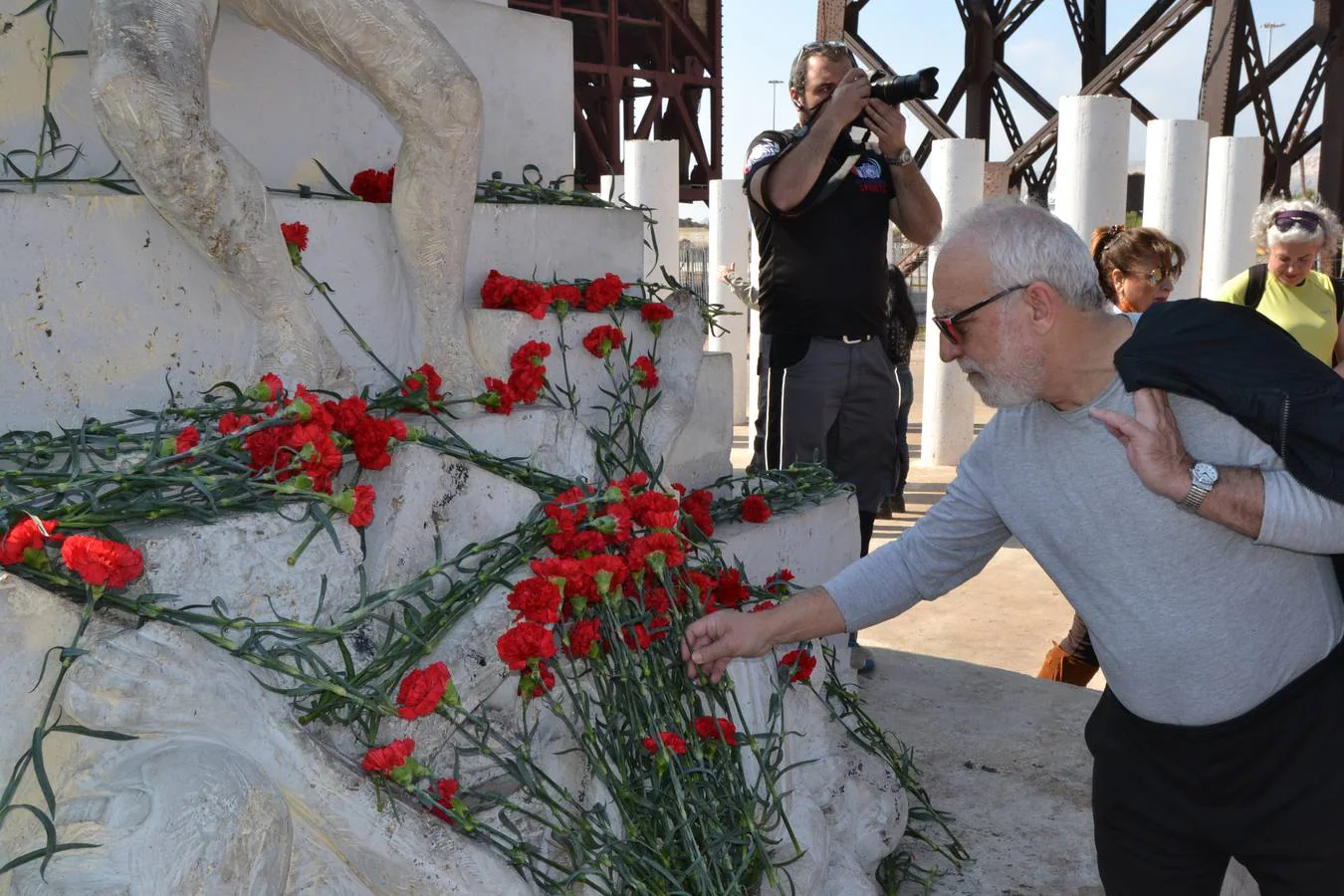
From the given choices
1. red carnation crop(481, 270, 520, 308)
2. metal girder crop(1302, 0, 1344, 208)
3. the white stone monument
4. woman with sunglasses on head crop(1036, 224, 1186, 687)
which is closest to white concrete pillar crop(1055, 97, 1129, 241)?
metal girder crop(1302, 0, 1344, 208)

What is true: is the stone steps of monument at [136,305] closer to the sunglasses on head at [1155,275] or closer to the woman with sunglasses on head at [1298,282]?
the sunglasses on head at [1155,275]

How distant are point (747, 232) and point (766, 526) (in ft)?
22.3

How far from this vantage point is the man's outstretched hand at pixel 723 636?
2.12 meters

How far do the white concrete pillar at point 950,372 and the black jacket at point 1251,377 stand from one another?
5.45m

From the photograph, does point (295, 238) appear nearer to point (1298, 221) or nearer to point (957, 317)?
point (957, 317)

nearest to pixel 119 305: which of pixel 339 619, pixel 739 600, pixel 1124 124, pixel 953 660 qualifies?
pixel 339 619

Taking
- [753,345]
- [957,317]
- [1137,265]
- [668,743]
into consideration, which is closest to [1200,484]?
[957,317]

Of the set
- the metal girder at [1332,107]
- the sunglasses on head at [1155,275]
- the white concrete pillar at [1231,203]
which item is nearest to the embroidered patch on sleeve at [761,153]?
the sunglasses on head at [1155,275]

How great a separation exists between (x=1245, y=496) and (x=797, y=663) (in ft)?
3.26

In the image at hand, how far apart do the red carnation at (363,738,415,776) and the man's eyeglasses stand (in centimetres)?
105

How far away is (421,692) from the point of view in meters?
1.79

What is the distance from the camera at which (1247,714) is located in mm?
1874

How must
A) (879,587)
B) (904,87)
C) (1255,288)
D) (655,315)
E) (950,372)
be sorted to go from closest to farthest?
(879,587) < (655,315) < (904,87) < (1255,288) < (950,372)

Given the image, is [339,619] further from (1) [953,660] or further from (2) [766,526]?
(1) [953,660]
